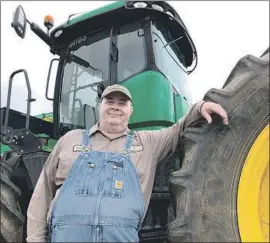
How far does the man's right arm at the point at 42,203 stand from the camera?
233 centimetres

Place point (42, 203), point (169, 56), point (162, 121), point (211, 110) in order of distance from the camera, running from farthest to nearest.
→ 1. point (169, 56)
2. point (162, 121)
3. point (42, 203)
4. point (211, 110)

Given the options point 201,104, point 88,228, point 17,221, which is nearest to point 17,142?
point 17,221

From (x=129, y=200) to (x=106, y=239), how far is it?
0.80ft

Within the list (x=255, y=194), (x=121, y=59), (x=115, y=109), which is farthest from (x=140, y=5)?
(x=255, y=194)

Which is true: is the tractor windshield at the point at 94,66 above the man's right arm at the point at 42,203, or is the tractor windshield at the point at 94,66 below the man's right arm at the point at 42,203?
above

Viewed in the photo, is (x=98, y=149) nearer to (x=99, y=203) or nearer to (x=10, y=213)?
(x=99, y=203)

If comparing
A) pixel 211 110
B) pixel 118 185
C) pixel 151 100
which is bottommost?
pixel 118 185

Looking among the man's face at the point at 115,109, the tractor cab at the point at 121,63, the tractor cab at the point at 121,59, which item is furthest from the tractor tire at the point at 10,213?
the tractor cab at the point at 121,59

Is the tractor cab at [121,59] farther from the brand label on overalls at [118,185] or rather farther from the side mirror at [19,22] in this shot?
the brand label on overalls at [118,185]

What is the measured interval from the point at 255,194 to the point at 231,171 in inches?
6.6

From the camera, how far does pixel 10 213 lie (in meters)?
2.64

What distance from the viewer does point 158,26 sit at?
3.78 metres

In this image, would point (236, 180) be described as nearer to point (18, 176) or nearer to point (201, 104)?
point (201, 104)

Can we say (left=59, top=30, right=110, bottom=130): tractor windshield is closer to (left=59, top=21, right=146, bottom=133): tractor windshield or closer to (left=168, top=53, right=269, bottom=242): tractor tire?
(left=59, top=21, right=146, bottom=133): tractor windshield
